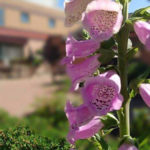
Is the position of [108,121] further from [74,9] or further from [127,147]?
[74,9]

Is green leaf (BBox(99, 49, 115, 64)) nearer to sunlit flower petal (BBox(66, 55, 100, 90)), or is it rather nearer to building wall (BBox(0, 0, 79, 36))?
sunlit flower petal (BBox(66, 55, 100, 90))

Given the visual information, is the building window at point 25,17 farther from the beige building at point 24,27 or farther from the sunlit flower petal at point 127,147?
the sunlit flower petal at point 127,147

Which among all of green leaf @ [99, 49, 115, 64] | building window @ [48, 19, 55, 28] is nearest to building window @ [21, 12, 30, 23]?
building window @ [48, 19, 55, 28]

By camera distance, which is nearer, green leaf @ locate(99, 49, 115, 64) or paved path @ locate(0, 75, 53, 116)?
green leaf @ locate(99, 49, 115, 64)

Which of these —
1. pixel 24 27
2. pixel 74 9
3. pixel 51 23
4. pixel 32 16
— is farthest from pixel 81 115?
pixel 51 23

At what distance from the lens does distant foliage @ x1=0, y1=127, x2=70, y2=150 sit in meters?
1.08

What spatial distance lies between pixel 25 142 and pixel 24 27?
2714 cm

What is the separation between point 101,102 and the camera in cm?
93

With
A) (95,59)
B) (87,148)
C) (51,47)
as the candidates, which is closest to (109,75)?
(95,59)

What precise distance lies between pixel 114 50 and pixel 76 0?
0.19 m

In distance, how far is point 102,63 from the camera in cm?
103

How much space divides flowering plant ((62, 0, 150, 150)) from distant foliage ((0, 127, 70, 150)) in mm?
94

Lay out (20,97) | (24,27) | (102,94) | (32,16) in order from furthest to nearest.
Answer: (32,16) < (24,27) < (20,97) < (102,94)

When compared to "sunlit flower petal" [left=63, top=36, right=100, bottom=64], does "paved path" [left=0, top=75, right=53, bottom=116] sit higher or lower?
lower
